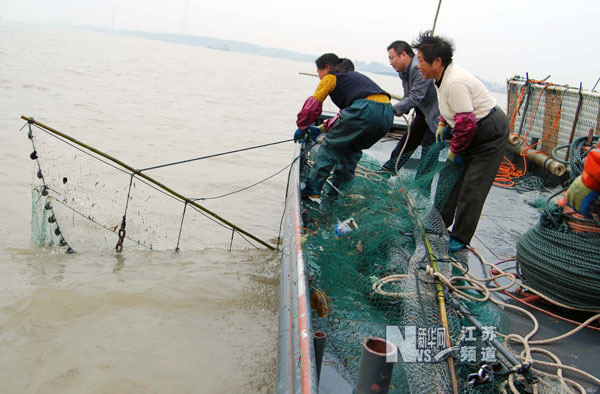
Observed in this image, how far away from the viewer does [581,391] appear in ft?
7.66

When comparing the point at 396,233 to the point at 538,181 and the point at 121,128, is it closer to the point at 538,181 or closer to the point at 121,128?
the point at 538,181

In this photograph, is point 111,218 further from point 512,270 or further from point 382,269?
point 512,270

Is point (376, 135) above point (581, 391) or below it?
above

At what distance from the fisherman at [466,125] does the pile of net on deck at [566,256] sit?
691 millimetres

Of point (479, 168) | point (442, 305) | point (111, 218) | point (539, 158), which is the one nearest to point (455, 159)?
point (479, 168)

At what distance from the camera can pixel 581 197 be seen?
9.27 feet

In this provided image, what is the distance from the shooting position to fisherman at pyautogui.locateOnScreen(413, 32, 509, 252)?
3672 millimetres

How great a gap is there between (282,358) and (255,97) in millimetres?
23186

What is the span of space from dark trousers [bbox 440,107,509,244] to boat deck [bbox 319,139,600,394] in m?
0.29

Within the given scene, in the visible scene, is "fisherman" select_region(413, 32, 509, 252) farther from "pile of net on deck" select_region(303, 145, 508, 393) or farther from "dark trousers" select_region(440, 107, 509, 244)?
"pile of net on deck" select_region(303, 145, 508, 393)

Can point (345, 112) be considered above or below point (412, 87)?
below

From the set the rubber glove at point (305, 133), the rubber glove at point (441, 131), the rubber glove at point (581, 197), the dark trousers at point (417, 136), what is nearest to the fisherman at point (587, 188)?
the rubber glove at point (581, 197)

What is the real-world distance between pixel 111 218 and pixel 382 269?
4.18 m

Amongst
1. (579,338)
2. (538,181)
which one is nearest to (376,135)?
(579,338)
